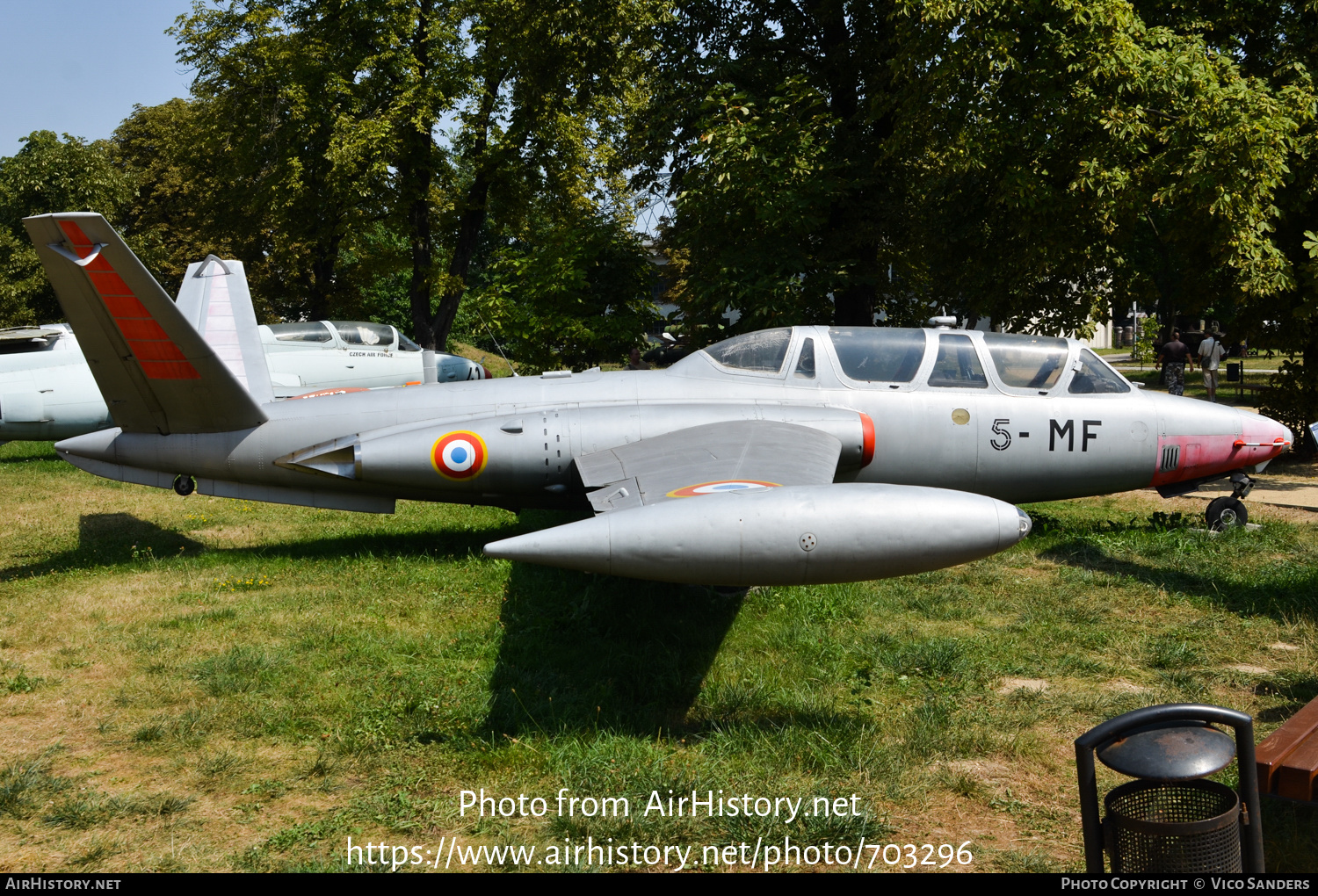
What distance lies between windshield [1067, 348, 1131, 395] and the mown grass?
5.46ft

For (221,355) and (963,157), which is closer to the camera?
(221,355)

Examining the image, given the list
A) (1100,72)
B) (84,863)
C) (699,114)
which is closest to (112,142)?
(699,114)

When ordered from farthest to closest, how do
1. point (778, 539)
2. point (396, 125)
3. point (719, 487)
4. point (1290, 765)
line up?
point (396, 125) < point (719, 487) < point (778, 539) < point (1290, 765)

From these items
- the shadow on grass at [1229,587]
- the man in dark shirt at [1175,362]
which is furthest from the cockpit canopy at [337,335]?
the man in dark shirt at [1175,362]

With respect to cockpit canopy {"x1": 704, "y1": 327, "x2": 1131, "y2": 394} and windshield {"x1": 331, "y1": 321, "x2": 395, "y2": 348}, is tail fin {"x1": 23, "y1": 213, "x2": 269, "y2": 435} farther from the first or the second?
windshield {"x1": 331, "y1": 321, "x2": 395, "y2": 348}

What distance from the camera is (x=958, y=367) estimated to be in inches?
366

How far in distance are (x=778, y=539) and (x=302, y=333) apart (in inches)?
604

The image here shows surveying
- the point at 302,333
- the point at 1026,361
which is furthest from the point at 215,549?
the point at 1026,361

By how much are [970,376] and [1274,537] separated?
386 cm

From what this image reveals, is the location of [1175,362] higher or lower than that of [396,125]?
lower

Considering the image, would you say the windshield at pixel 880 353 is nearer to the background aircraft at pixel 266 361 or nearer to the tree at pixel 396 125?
the background aircraft at pixel 266 361

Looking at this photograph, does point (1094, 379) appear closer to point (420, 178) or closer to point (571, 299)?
point (571, 299)

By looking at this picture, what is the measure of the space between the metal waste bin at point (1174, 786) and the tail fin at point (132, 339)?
778 centimetres
